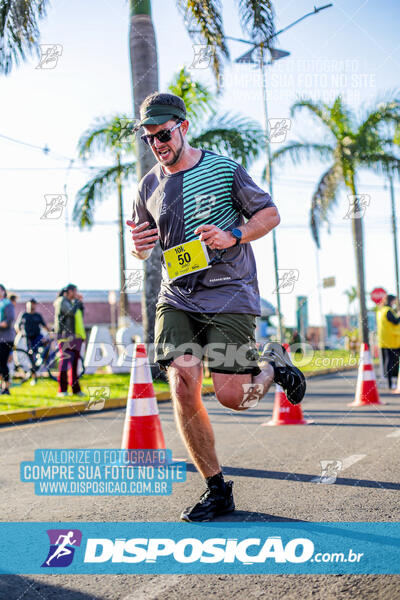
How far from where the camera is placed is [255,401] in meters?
3.39

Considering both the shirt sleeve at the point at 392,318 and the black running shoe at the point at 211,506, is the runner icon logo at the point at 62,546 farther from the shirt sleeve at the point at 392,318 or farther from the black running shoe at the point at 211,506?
the shirt sleeve at the point at 392,318

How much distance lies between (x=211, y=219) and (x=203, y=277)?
0.32 metres

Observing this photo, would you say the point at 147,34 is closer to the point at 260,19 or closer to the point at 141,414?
the point at 260,19

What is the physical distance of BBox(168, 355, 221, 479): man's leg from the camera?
10.7 ft

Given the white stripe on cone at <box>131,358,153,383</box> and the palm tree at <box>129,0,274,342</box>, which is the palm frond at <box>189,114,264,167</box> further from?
the white stripe on cone at <box>131,358,153,383</box>

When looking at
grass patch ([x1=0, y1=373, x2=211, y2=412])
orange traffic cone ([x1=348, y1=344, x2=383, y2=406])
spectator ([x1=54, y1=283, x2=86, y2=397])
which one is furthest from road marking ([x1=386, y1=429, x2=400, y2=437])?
spectator ([x1=54, y1=283, x2=86, y2=397])

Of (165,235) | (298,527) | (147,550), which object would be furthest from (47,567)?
(165,235)

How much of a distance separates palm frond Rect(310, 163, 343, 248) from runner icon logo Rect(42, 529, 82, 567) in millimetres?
17549

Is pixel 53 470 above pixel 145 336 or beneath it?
beneath

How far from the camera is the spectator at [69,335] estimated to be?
1001cm

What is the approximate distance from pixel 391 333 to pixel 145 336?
4337mm

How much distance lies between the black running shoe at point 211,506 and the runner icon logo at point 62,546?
0.55 m

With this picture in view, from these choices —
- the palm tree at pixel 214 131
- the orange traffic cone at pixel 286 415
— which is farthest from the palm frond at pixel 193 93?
the orange traffic cone at pixel 286 415

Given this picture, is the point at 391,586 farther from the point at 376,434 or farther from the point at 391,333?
the point at 391,333
